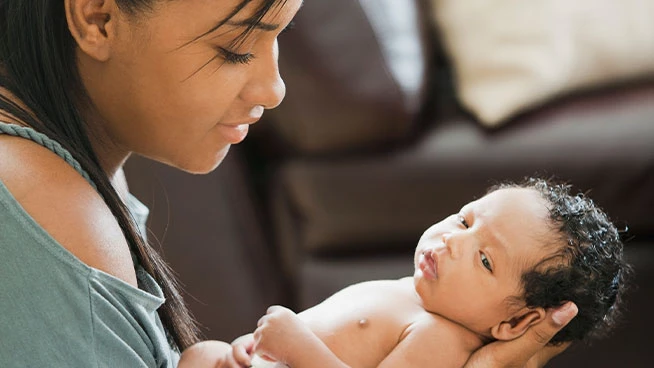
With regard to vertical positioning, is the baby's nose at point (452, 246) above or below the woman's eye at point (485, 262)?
above

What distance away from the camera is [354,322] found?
1271mm

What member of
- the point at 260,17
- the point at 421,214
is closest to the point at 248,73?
the point at 260,17

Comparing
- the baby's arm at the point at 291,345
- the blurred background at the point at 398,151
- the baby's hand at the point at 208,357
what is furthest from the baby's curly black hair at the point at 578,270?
the blurred background at the point at 398,151

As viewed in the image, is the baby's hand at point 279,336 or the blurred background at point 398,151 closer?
the baby's hand at point 279,336

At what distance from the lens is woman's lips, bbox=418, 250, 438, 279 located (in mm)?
1262

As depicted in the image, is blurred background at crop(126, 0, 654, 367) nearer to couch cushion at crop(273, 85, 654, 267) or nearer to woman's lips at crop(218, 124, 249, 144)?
couch cushion at crop(273, 85, 654, 267)

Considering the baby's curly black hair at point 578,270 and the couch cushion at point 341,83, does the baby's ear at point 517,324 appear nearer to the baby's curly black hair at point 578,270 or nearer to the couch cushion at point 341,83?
the baby's curly black hair at point 578,270

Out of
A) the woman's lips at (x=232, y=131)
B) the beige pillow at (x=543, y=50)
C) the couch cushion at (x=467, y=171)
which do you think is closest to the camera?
the woman's lips at (x=232, y=131)

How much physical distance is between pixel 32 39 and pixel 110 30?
93mm

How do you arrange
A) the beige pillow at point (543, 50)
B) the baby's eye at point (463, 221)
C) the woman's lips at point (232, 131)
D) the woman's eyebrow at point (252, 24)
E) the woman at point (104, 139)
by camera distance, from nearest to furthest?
the woman at point (104, 139) < the woman's eyebrow at point (252, 24) < the woman's lips at point (232, 131) < the baby's eye at point (463, 221) < the beige pillow at point (543, 50)

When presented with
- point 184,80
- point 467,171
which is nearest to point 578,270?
point 184,80

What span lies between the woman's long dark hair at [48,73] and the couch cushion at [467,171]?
968mm

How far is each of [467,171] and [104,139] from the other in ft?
Result: 3.19

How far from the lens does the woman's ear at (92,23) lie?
110 centimetres
